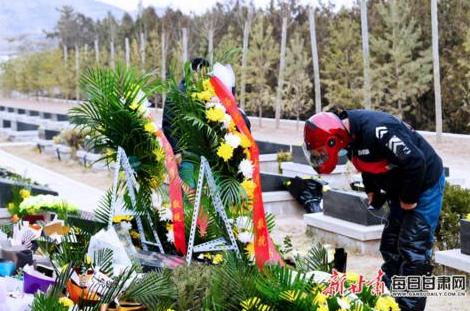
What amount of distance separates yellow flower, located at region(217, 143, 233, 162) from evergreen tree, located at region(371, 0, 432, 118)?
18.2m

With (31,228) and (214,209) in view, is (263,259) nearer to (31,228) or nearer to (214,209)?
(214,209)

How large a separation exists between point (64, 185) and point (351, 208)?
6.49 meters

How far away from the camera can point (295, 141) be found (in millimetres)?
19641

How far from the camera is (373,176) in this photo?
14.2ft

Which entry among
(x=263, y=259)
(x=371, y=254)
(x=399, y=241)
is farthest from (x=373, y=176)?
(x=371, y=254)

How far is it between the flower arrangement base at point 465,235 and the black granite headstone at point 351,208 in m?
1.31

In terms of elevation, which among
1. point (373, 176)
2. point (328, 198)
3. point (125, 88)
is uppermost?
point (125, 88)

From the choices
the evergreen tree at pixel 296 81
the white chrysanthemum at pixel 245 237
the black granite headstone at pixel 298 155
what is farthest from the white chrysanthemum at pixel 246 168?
the evergreen tree at pixel 296 81

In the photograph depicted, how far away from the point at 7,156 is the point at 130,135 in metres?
13.2

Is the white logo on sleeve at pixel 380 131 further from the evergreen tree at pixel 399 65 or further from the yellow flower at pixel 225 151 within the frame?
the evergreen tree at pixel 399 65

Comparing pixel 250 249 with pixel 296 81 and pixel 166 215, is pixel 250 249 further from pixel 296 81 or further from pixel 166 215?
pixel 296 81

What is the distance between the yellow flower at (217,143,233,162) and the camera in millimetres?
4059

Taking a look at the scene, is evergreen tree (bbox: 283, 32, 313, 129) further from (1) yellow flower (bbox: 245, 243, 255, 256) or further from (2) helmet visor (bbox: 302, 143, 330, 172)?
(1) yellow flower (bbox: 245, 243, 255, 256)

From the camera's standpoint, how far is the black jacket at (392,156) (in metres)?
4.04
